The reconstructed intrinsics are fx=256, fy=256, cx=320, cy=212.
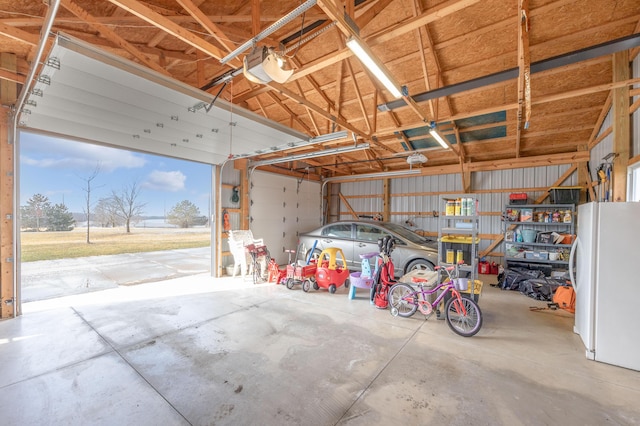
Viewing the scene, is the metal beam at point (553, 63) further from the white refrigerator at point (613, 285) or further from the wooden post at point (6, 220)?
the wooden post at point (6, 220)

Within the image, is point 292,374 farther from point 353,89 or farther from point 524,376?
point 353,89

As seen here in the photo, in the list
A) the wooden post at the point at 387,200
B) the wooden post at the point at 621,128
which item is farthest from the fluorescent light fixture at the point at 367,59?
the wooden post at the point at 387,200

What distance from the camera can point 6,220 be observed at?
360 centimetres

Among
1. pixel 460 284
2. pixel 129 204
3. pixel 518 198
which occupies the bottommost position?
pixel 460 284

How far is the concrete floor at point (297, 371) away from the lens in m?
1.85

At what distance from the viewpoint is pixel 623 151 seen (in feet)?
11.4

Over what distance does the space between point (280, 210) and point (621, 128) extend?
717 cm

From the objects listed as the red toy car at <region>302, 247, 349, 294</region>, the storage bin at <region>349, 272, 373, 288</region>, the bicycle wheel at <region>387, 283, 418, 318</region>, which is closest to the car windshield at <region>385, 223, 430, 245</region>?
the red toy car at <region>302, 247, 349, 294</region>

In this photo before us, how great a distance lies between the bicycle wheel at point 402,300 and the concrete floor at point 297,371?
15 centimetres

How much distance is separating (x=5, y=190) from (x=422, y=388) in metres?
5.71

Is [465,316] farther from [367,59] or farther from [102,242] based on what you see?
[102,242]

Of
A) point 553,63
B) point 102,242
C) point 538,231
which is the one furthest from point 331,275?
point 102,242

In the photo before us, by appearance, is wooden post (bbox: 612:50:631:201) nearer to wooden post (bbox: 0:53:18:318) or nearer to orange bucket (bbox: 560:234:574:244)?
orange bucket (bbox: 560:234:574:244)

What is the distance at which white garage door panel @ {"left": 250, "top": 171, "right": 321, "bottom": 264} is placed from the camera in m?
7.39
